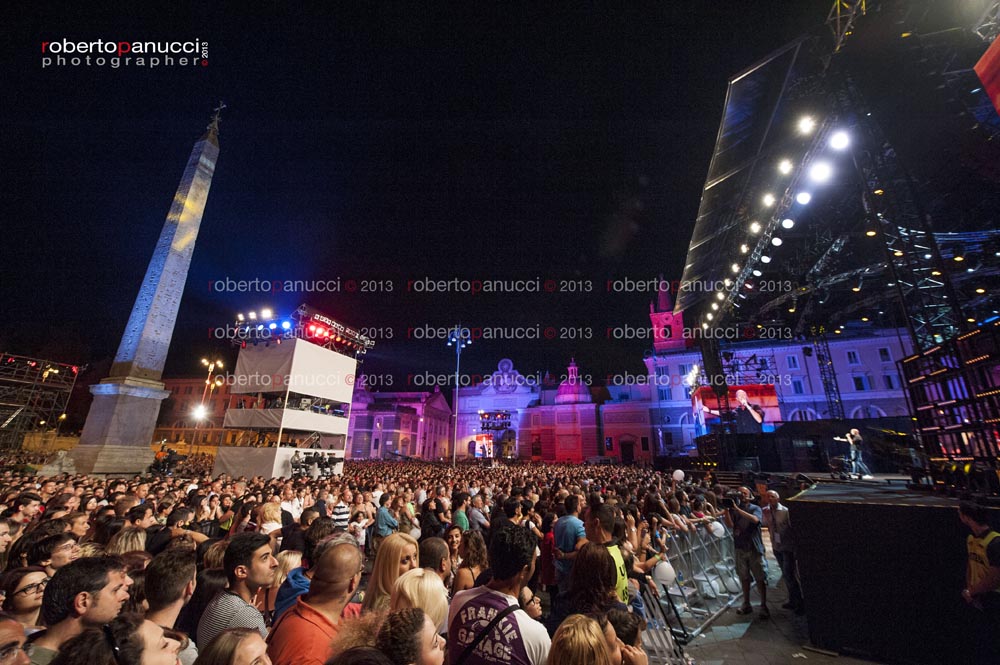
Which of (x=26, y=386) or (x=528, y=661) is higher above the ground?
(x=26, y=386)

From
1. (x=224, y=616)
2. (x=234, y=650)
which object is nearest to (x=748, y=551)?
(x=224, y=616)

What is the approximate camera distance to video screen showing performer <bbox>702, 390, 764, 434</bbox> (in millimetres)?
26875

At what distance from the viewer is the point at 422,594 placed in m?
2.25

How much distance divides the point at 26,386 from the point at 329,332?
22085mm

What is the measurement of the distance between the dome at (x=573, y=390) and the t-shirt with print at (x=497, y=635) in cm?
5540

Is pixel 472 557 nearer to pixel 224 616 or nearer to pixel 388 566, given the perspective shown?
pixel 388 566

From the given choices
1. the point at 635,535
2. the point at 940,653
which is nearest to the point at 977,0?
the point at 940,653

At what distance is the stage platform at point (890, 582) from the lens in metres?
5.05

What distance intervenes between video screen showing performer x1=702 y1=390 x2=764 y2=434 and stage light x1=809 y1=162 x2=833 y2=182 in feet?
56.8

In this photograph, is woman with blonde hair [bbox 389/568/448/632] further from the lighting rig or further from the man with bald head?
the lighting rig

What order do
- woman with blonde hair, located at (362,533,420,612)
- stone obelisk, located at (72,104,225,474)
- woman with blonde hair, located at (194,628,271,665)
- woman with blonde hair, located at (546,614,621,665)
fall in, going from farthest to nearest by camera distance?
stone obelisk, located at (72,104,225,474) → woman with blonde hair, located at (362,533,420,612) → woman with blonde hair, located at (546,614,621,665) → woman with blonde hair, located at (194,628,271,665)

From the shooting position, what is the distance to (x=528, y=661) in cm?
215

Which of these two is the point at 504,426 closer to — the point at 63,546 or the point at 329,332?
the point at 329,332

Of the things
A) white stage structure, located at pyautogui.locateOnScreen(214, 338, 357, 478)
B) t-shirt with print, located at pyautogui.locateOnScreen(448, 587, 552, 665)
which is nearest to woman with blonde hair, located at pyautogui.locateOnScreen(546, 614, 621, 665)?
t-shirt with print, located at pyautogui.locateOnScreen(448, 587, 552, 665)
